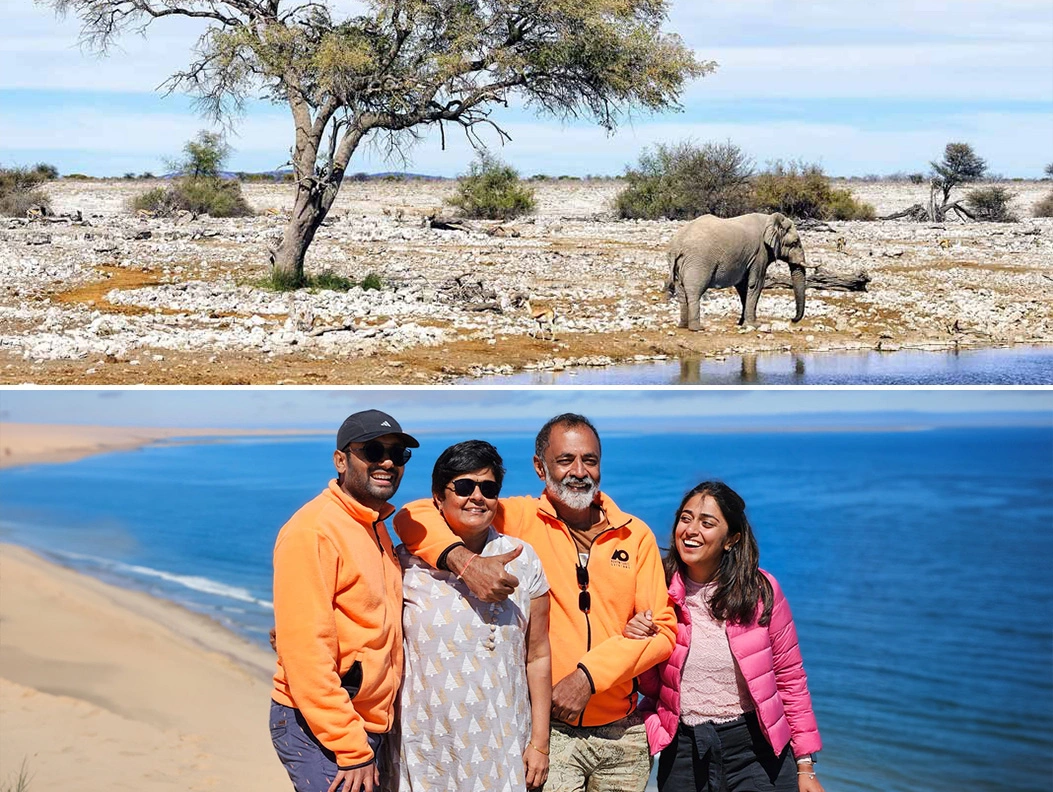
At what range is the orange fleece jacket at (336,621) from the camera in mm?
3561

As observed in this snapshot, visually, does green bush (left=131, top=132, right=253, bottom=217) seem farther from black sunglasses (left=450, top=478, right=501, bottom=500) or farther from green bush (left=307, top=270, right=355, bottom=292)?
black sunglasses (left=450, top=478, right=501, bottom=500)

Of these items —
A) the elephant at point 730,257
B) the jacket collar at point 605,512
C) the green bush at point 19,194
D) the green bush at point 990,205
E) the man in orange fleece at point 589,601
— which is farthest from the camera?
the green bush at point 990,205

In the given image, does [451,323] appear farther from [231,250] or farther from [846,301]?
[231,250]

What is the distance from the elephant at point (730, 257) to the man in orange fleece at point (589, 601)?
9.75 meters

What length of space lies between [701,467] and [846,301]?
28656mm

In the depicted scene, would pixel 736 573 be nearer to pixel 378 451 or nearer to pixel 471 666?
pixel 471 666

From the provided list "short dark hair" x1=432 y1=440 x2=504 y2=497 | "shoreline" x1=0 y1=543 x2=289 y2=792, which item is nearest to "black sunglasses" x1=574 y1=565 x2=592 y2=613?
"short dark hair" x1=432 y1=440 x2=504 y2=497

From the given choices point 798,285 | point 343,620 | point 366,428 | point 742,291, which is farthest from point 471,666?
point 798,285

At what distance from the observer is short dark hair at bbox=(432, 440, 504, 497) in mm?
3850

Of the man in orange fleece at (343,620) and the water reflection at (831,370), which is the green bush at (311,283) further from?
the man in orange fleece at (343,620)

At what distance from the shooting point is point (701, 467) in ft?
146

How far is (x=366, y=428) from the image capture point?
3707mm

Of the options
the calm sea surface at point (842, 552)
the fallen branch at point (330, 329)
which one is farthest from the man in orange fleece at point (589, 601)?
the fallen branch at point (330, 329)

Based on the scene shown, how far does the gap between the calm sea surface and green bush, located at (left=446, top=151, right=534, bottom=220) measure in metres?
5.79
